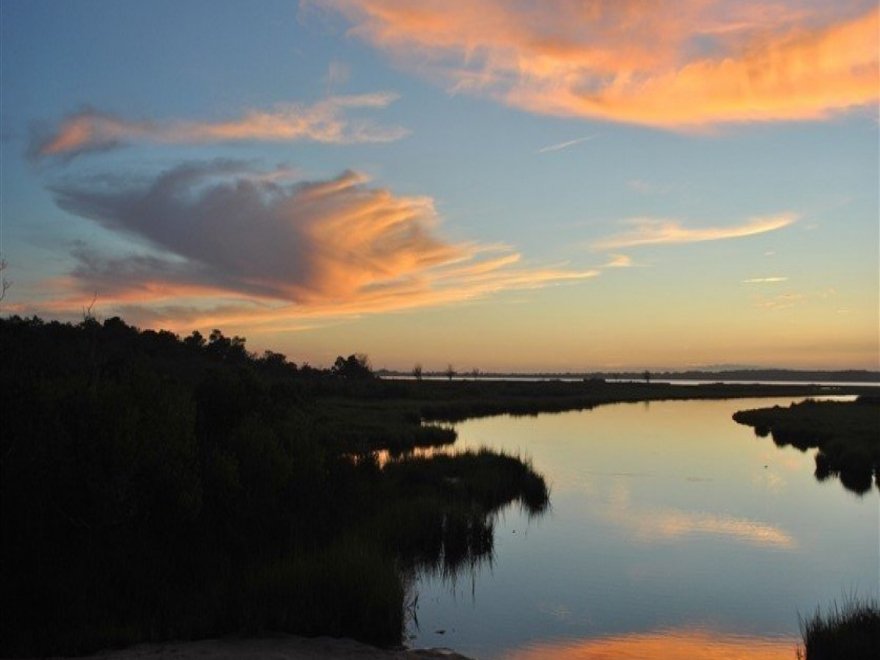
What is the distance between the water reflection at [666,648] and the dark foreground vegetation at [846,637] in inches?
39.1

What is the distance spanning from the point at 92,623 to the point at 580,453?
1268 inches

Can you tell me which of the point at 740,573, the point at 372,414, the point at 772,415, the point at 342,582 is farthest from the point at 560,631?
the point at 772,415

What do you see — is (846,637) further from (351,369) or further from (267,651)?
(351,369)

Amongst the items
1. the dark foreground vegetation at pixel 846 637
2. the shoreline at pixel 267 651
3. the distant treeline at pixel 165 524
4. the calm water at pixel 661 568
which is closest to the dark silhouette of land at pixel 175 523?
the distant treeline at pixel 165 524

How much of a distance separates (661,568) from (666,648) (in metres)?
5.16

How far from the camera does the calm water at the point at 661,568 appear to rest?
1248 centimetres

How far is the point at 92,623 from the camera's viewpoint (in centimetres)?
989

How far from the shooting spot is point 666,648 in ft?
39.1

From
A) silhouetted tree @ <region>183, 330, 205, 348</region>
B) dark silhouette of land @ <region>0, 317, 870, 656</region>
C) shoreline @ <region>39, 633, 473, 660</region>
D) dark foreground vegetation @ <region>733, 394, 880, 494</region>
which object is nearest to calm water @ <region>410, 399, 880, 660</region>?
dark foreground vegetation @ <region>733, 394, 880, 494</region>

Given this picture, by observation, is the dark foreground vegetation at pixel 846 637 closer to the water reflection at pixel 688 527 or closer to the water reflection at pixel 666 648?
A: the water reflection at pixel 666 648

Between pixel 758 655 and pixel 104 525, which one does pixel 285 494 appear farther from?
pixel 758 655

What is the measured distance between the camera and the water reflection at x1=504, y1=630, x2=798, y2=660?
38.1 feet

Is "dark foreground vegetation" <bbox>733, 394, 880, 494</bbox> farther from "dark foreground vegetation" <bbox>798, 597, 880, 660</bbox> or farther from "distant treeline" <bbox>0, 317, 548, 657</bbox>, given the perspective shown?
"distant treeline" <bbox>0, 317, 548, 657</bbox>

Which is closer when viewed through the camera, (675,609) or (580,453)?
(675,609)
